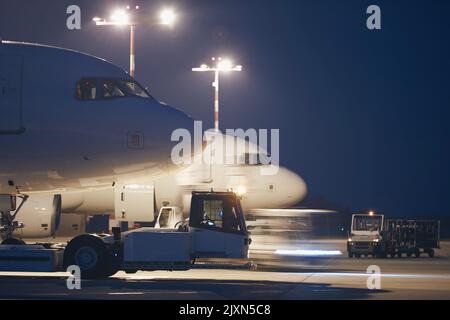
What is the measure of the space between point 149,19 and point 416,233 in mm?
14777

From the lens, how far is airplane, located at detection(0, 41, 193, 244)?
2639 cm

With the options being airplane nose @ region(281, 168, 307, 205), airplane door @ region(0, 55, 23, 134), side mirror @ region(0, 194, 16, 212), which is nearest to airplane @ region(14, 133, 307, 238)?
airplane nose @ region(281, 168, 307, 205)

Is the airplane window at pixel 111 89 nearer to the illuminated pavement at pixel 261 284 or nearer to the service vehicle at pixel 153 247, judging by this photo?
the service vehicle at pixel 153 247

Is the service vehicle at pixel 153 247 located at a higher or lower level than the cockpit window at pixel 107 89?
lower

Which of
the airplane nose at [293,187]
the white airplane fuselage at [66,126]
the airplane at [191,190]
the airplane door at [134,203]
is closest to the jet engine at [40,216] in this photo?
the white airplane fuselage at [66,126]

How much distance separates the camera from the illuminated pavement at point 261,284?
22.9 metres

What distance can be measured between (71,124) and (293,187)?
2502cm

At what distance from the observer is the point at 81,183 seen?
1093 inches

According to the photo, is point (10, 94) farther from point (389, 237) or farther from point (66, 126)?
point (389, 237)

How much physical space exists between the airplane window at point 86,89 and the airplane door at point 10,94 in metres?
1.55

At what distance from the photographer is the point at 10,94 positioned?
26234mm

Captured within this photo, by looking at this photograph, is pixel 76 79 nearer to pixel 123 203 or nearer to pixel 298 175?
pixel 123 203

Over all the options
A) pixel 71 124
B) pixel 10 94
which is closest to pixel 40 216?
pixel 71 124

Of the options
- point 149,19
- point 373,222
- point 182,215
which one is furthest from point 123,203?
point 373,222
